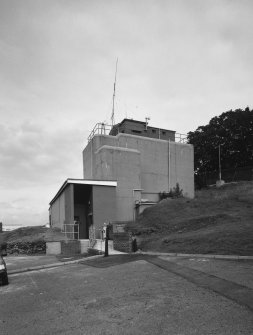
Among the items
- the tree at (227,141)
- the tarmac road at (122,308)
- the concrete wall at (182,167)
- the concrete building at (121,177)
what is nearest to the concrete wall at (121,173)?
the concrete building at (121,177)

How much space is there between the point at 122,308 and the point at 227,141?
5655 cm

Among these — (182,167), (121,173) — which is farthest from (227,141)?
(121,173)

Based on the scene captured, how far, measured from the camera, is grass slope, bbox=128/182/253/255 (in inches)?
650

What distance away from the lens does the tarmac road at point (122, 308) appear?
6.77 m

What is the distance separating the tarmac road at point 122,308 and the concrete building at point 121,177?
54.2 feet

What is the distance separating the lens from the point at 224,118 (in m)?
64.6

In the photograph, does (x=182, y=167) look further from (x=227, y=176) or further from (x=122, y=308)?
(x=122, y=308)

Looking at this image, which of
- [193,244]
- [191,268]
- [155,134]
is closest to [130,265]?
[191,268]

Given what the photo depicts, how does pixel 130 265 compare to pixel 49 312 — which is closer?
pixel 49 312

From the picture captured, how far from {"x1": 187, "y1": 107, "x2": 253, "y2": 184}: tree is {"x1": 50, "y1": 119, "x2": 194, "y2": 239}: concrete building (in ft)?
67.8

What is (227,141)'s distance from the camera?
61.6 metres

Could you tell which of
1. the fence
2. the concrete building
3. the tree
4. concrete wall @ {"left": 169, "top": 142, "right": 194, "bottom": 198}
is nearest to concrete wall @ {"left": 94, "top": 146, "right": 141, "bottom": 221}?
the concrete building

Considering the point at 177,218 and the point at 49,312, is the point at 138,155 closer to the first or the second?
the point at 177,218

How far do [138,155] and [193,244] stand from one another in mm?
19296
